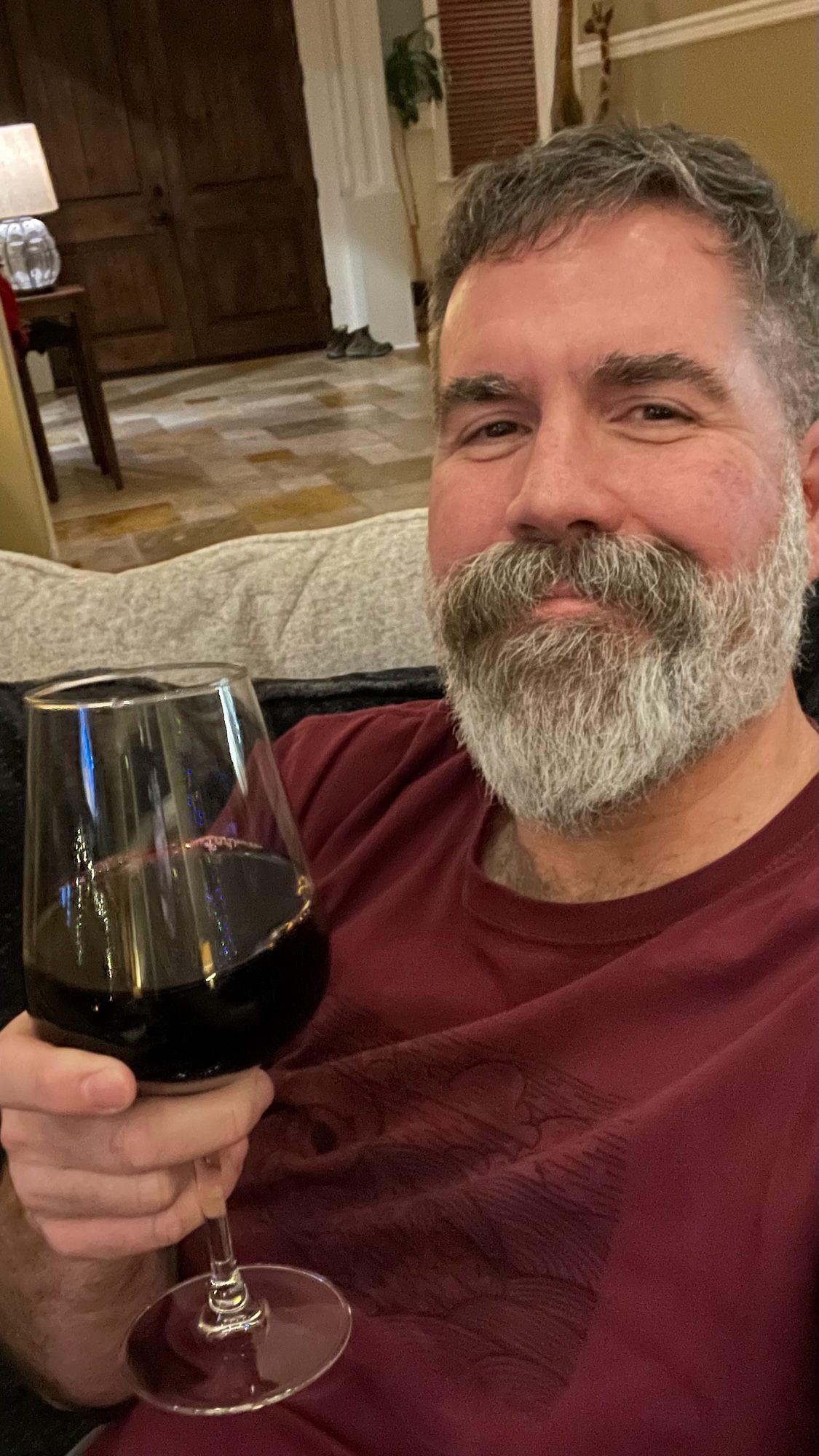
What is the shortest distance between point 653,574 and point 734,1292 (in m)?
0.48

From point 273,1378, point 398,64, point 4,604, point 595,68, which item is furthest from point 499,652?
point 398,64

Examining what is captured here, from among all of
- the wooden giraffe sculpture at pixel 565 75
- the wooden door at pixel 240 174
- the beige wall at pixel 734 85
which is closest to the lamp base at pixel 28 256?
the beige wall at pixel 734 85

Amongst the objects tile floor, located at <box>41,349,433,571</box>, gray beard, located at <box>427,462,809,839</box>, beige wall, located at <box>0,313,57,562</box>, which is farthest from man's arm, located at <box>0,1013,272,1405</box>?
tile floor, located at <box>41,349,433,571</box>

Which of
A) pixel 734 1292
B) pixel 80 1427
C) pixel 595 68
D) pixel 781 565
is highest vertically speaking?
pixel 595 68

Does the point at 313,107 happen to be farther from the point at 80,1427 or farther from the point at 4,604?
the point at 80,1427

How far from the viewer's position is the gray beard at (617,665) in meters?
0.88

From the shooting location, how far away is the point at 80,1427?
3.27 ft

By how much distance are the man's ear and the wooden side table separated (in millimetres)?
4077

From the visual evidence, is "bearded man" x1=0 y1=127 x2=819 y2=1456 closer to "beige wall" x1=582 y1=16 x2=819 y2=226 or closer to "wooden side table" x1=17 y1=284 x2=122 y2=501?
"beige wall" x1=582 y1=16 x2=819 y2=226

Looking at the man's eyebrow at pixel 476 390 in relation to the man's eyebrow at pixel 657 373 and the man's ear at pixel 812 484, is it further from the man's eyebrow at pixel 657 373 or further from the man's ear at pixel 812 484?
the man's ear at pixel 812 484

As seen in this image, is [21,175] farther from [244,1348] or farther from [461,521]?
[244,1348]

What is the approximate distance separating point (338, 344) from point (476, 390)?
22.8ft

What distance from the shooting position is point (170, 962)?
0.56 m

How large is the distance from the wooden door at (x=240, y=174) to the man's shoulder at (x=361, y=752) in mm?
7368
